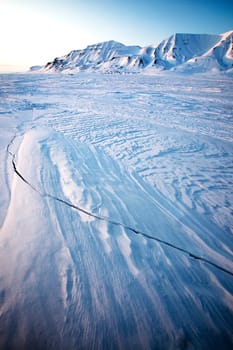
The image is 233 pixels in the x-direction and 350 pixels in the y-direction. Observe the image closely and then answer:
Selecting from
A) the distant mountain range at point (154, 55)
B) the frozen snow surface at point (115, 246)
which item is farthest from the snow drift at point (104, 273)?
the distant mountain range at point (154, 55)

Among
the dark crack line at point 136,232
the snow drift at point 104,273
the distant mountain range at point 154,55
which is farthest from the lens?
the distant mountain range at point 154,55

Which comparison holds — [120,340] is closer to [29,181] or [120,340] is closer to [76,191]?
[76,191]

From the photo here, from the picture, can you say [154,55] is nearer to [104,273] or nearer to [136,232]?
[136,232]

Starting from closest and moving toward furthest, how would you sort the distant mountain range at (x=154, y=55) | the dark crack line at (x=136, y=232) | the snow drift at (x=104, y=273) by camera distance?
the snow drift at (x=104, y=273) → the dark crack line at (x=136, y=232) → the distant mountain range at (x=154, y=55)

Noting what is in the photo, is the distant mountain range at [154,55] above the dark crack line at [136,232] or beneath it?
above

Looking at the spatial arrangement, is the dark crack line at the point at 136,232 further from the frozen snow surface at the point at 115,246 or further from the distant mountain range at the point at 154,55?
the distant mountain range at the point at 154,55

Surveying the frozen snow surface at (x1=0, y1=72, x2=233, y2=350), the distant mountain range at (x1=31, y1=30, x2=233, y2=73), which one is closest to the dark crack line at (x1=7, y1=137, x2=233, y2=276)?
the frozen snow surface at (x1=0, y1=72, x2=233, y2=350)

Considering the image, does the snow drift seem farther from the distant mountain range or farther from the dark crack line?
the distant mountain range
